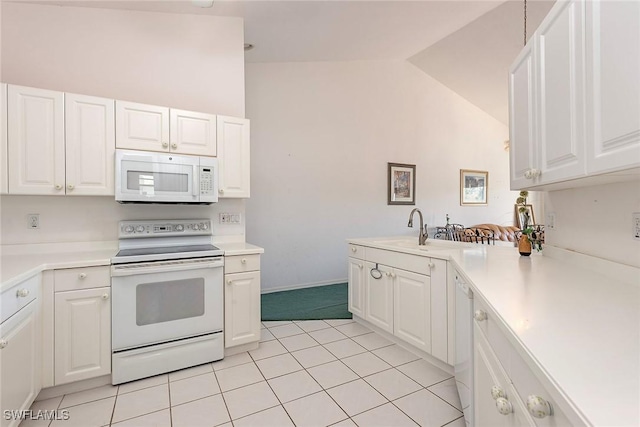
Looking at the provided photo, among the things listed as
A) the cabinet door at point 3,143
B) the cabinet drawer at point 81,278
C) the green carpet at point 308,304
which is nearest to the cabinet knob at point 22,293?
the cabinet drawer at point 81,278

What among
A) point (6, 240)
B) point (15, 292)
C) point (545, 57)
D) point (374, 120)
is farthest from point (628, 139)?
point (374, 120)

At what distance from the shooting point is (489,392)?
1.12 meters

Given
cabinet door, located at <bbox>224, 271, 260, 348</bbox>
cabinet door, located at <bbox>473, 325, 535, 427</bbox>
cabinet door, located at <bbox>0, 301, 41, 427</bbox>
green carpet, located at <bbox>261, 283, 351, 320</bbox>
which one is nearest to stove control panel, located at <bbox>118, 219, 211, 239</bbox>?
cabinet door, located at <bbox>224, 271, 260, 348</bbox>

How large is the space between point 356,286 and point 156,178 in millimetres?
1986

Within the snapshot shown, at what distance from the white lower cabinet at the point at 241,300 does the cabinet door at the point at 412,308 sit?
1.14 metres

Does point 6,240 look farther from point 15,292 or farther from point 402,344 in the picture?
point 402,344

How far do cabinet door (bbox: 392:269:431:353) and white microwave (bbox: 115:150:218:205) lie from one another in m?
1.67

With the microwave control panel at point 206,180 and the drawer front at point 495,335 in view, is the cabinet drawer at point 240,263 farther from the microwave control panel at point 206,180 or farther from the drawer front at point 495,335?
the drawer front at point 495,335

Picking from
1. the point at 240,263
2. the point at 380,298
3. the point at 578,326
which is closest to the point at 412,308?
the point at 380,298

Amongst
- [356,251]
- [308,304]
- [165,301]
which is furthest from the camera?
[308,304]

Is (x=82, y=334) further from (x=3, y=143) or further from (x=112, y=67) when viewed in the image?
(x=112, y=67)

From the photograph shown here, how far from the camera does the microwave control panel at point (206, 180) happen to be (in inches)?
98.3

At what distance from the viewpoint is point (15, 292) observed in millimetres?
1511

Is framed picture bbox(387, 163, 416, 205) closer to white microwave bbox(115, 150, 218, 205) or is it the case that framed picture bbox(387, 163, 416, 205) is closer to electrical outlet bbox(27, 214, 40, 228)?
white microwave bbox(115, 150, 218, 205)
